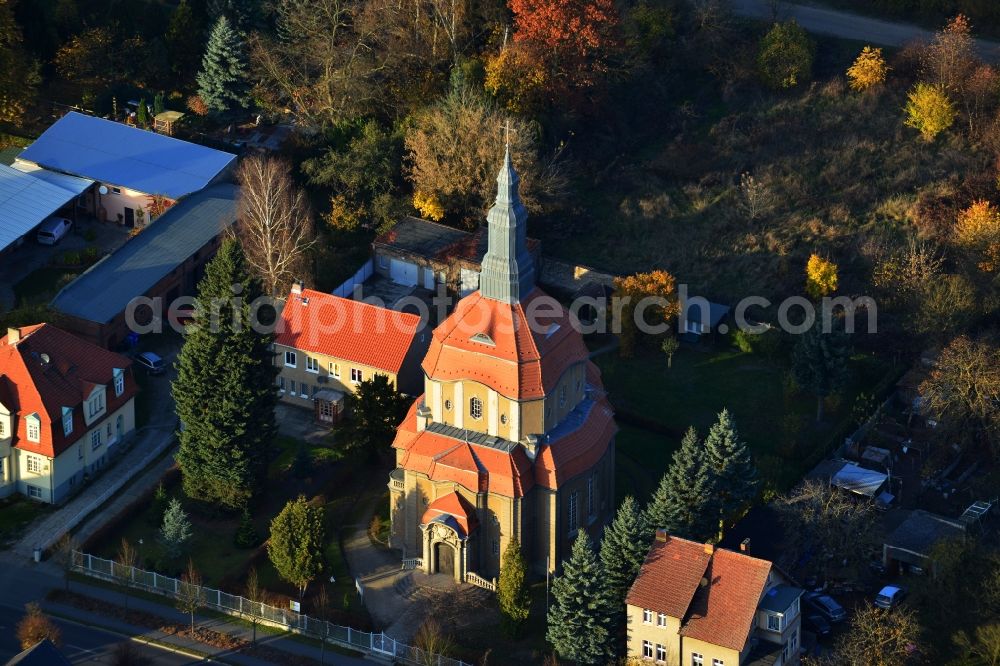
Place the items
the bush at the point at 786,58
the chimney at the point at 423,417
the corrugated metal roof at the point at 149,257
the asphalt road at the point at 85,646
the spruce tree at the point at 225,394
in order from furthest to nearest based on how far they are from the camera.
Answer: the bush at the point at 786,58, the corrugated metal roof at the point at 149,257, the spruce tree at the point at 225,394, the chimney at the point at 423,417, the asphalt road at the point at 85,646

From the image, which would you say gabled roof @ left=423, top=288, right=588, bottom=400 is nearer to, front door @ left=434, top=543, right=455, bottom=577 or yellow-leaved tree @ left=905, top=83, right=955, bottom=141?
front door @ left=434, top=543, right=455, bottom=577

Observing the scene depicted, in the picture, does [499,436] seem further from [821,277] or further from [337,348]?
[821,277]

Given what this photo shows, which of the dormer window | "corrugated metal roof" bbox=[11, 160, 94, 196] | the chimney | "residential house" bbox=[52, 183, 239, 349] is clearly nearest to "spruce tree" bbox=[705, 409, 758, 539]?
the chimney

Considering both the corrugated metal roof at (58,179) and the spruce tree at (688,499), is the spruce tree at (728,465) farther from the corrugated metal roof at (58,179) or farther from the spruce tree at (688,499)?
the corrugated metal roof at (58,179)

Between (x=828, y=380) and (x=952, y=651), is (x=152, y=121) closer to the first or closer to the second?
(x=828, y=380)

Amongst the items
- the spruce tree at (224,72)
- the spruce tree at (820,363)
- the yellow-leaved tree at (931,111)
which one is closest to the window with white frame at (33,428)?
the spruce tree at (224,72)

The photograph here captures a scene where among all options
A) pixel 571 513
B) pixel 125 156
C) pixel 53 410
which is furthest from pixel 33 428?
pixel 125 156

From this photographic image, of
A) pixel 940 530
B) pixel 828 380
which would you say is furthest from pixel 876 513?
pixel 828 380
